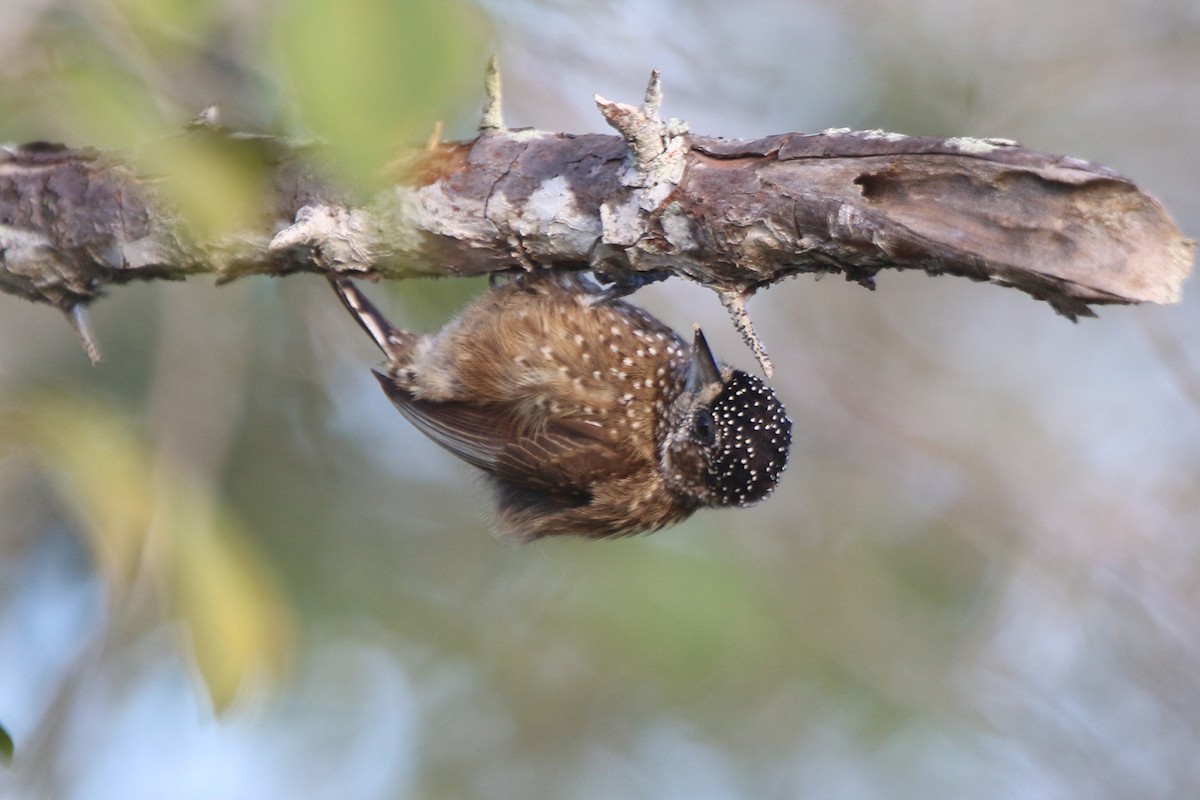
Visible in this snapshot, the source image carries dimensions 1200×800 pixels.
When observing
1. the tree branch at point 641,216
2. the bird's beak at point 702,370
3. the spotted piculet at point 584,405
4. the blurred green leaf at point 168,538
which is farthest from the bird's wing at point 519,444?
the blurred green leaf at point 168,538

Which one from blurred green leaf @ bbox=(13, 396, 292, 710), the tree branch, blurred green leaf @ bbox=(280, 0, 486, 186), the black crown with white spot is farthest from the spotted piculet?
blurred green leaf @ bbox=(280, 0, 486, 186)

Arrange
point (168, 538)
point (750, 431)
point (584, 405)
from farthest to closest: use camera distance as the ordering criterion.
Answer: point (584, 405), point (750, 431), point (168, 538)

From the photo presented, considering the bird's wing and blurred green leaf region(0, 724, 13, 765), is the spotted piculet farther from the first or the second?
blurred green leaf region(0, 724, 13, 765)

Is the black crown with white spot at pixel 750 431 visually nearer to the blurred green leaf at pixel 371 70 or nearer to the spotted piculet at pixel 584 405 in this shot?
the spotted piculet at pixel 584 405

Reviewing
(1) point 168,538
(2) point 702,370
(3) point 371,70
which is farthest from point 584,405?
(3) point 371,70

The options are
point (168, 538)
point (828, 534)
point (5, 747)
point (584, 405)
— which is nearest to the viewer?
point (168, 538)

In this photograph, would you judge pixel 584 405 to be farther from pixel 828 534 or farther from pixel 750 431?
pixel 828 534

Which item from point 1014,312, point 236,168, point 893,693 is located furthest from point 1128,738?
point 236,168
